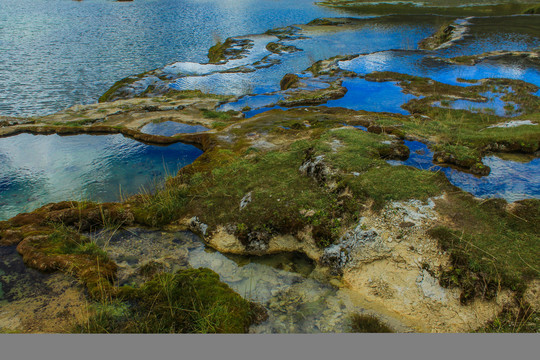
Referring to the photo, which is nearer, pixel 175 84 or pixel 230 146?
pixel 230 146

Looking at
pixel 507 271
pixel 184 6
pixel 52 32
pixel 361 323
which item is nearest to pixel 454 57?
pixel 507 271

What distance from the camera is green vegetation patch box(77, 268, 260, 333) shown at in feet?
21.2

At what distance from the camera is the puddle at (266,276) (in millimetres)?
7180

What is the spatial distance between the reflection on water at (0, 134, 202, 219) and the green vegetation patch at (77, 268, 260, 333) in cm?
773

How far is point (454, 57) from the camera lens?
118 feet

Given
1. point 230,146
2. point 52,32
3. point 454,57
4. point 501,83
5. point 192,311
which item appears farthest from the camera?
point 52,32

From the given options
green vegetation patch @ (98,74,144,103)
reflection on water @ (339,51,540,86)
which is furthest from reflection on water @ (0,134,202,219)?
reflection on water @ (339,51,540,86)

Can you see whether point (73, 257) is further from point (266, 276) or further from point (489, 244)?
point (489, 244)

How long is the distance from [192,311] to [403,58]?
131 ft

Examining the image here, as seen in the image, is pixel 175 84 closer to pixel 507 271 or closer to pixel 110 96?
pixel 110 96

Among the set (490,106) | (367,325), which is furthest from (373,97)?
(367,325)

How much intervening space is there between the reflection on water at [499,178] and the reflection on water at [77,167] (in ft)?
40.6

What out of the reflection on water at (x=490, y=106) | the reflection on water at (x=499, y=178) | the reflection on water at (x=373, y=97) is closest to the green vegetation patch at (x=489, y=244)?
the reflection on water at (x=499, y=178)

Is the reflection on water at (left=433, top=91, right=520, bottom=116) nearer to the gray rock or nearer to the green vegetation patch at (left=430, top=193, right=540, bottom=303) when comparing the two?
the green vegetation patch at (left=430, top=193, right=540, bottom=303)
